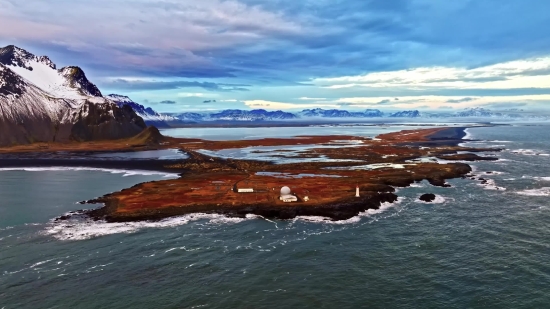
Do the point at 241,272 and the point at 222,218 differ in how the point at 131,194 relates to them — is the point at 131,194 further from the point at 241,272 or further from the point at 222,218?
the point at 241,272

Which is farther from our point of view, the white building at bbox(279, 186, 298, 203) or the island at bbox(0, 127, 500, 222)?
the white building at bbox(279, 186, 298, 203)

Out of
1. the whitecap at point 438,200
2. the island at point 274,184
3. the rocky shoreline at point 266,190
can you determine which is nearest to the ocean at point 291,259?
the whitecap at point 438,200

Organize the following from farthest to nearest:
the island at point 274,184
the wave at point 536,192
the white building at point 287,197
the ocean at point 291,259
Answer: the wave at point 536,192 → the white building at point 287,197 → the island at point 274,184 → the ocean at point 291,259

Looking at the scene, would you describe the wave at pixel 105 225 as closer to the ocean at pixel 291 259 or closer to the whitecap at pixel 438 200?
the ocean at pixel 291 259

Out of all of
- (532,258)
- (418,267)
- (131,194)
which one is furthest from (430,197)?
(131,194)

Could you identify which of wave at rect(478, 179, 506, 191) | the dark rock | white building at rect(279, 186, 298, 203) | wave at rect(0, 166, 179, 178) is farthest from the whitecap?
wave at rect(0, 166, 179, 178)

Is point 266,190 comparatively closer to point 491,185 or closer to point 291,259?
point 291,259

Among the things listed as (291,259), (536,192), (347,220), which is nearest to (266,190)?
(347,220)

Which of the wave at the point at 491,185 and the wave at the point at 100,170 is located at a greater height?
the wave at the point at 100,170

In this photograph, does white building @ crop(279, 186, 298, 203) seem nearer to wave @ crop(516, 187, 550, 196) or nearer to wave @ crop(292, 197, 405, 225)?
wave @ crop(292, 197, 405, 225)
